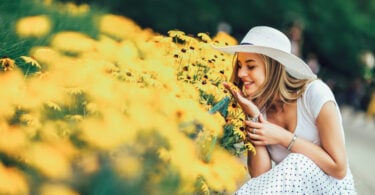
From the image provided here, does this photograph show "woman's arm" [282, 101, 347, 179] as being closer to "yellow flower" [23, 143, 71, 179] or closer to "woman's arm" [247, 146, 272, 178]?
"woman's arm" [247, 146, 272, 178]

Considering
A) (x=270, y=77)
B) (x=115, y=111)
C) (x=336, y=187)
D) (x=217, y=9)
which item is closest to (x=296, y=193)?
(x=336, y=187)

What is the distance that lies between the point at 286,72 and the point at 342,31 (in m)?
9.19

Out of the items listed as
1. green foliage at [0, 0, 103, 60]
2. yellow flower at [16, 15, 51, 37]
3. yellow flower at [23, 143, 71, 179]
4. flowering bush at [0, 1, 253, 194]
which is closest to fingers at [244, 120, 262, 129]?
flowering bush at [0, 1, 253, 194]

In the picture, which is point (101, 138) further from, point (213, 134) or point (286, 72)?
point (286, 72)

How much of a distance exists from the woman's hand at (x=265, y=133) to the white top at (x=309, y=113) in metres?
0.11

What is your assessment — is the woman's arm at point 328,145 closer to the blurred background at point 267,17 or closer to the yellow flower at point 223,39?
the yellow flower at point 223,39

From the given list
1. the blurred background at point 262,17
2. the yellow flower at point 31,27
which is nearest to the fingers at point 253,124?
the yellow flower at point 31,27

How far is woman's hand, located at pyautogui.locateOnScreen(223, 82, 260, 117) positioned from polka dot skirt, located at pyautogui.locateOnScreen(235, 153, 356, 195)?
0.76ft

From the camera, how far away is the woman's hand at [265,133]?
10.2 ft

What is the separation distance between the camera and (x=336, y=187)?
325 centimetres

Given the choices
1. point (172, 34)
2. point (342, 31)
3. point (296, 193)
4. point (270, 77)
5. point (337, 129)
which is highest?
point (342, 31)

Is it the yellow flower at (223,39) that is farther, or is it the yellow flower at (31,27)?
the yellow flower at (31,27)

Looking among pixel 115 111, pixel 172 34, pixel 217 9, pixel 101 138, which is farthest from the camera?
pixel 217 9

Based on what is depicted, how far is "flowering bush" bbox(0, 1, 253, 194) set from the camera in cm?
266
